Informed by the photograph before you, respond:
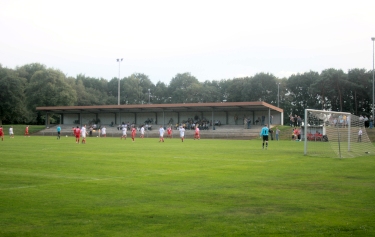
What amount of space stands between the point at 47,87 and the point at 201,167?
84795mm

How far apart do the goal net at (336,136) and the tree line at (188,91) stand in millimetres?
55169

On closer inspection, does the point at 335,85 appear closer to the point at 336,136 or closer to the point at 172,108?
the point at 172,108

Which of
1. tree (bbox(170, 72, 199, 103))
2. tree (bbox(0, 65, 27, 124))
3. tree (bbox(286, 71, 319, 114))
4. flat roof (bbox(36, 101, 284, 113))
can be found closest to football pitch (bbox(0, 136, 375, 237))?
flat roof (bbox(36, 101, 284, 113))

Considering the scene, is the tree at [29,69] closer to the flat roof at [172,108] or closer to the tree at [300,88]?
the flat roof at [172,108]

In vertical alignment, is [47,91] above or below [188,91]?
below

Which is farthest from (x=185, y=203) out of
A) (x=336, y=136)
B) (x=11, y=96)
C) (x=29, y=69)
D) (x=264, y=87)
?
(x=29, y=69)

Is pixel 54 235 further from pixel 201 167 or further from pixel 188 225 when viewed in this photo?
pixel 201 167

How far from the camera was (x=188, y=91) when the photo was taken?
118 metres

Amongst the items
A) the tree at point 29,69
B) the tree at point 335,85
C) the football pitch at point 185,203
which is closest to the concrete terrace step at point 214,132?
the tree at point 335,85

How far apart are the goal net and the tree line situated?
5517 centimetres

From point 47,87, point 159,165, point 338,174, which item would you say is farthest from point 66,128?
point 338,174

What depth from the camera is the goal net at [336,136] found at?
89.0 feet

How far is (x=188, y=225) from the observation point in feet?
25.9

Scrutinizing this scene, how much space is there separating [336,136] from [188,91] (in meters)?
91.1
